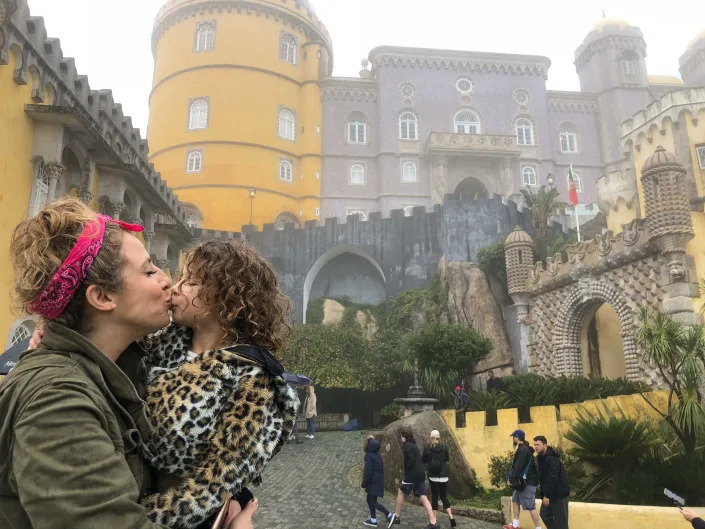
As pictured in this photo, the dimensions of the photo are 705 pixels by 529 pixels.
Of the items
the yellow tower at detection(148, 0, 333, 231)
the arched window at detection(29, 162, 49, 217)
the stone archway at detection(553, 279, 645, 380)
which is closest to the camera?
the arched window at detection(29, 162, 49, 217)

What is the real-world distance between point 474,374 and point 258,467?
22351 mm

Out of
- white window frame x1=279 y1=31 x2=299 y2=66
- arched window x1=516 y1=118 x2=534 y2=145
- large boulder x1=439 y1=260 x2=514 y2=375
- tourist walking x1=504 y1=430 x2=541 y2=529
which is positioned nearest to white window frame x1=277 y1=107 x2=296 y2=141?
white window frame x1=279 y1=31 x2=299 y2=66

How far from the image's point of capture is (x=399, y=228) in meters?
28.6

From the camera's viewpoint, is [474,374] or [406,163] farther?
[406,163]

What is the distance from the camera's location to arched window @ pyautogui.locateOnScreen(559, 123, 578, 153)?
38.7m

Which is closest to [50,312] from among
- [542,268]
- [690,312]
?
[690,312]

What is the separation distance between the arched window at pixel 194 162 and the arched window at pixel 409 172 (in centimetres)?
1260

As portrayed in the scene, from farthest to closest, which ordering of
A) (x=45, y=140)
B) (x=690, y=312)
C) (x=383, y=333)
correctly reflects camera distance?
1. (x=383, y=333)
2. (x=690, y=312)
3. (x=45, y=140)

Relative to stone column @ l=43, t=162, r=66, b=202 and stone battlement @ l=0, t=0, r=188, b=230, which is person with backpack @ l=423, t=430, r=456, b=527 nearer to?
stone column @ l=43, t=162, r=66, b=202

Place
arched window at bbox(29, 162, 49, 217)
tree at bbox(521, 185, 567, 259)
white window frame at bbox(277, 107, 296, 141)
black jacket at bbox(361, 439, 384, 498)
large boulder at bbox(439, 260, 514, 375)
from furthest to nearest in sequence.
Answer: white window frame at bbox(277, 107, 296, 141) → tree at bbox(521, 185, 567, 259) → large boulder at bbox(439, 260, 514, 375) → arched window at bbox(29, 162, 49, 217) → black jacket at bbox(361, 439, 384, 498)

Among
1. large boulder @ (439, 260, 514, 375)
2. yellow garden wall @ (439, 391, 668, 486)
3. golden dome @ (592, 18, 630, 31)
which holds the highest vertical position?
golden dome @ (592, 18, 630, 31)

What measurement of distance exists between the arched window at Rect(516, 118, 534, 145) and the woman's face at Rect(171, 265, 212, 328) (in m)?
38.5

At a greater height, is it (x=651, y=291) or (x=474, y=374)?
(x=651, y=291)

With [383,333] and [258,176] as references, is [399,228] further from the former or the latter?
[258,176]
